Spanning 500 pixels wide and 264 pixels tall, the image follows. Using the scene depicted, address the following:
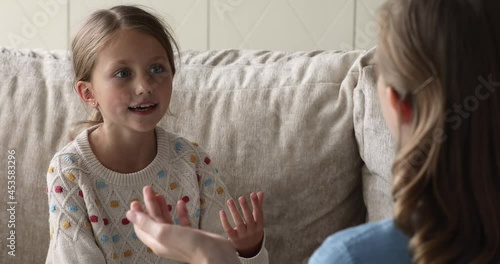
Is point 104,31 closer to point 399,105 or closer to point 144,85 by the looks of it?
point 144,85

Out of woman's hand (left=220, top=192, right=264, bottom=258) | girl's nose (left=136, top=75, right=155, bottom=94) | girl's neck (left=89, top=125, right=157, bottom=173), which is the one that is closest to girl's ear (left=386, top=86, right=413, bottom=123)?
woman's hand (left=220, top=192, right=264, bottom=258)

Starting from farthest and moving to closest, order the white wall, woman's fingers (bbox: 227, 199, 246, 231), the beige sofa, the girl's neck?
the white wall → the beige sofa → the girl's neck → woman's fingers (bbox: 227, 199, 246, 231)

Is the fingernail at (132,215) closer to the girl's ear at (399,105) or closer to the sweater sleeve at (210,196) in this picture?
the girl's ear at (399,105)

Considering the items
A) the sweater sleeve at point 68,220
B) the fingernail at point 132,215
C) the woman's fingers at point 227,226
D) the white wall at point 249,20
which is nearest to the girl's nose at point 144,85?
the sweater sleeve at point 68,220

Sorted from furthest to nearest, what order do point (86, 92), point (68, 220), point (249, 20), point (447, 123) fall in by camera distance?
point (249, 20)
point (86, 92)
point (68, 220)
point (447, 123)

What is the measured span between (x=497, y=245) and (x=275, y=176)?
1.03 m

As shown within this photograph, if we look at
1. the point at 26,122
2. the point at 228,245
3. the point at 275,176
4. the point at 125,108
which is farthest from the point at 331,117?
the point at 228,245

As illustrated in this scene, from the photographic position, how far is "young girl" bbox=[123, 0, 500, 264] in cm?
95

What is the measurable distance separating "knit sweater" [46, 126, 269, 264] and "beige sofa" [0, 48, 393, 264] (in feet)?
0.44

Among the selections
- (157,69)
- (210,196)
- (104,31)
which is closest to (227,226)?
(210,196)

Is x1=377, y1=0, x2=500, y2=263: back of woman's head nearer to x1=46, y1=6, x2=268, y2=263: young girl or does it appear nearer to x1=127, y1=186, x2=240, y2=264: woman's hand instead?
x1=127, y1=186, x2=240, y2=264: woman's hand

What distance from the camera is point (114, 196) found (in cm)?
181

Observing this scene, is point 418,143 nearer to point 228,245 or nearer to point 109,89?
point 228,245

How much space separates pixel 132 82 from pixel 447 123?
37.4 inches
